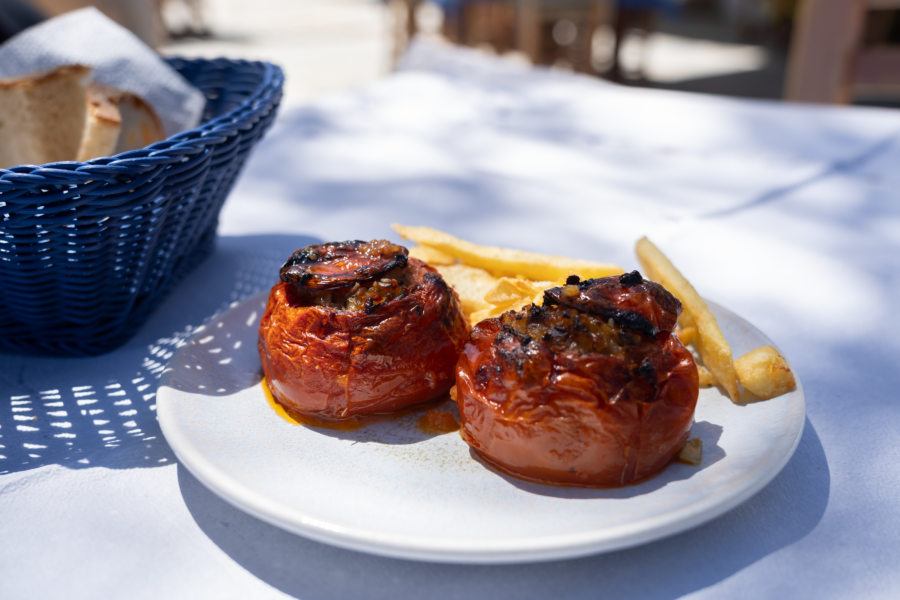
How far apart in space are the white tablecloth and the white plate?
8cm

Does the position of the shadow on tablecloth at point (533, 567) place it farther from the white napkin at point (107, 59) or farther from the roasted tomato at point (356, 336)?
the white napkin at point (107, 59)

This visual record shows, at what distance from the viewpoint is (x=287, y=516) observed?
114cm

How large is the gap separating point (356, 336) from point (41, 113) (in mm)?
1328

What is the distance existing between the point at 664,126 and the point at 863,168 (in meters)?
0.93

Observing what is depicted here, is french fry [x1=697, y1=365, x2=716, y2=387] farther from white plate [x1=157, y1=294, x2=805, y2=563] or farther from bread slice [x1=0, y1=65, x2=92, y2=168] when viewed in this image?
bread slice [x1=0, y1=65, x2=92, y2=168]

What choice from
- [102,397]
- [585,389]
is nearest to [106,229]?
[102,397]

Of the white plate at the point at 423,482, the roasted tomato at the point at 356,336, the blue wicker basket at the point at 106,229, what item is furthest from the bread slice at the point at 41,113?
the roasted tomato at the point at 356,336

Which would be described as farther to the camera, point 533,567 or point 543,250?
point 543,250

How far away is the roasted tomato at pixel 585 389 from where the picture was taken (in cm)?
129

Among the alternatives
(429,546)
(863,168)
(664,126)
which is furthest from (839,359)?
(664,126)

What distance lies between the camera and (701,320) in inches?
66.3

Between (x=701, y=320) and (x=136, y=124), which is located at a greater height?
(x=136, y=124)

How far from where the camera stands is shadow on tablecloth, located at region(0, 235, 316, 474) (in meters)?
1.50

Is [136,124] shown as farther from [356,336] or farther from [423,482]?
[423,482]
